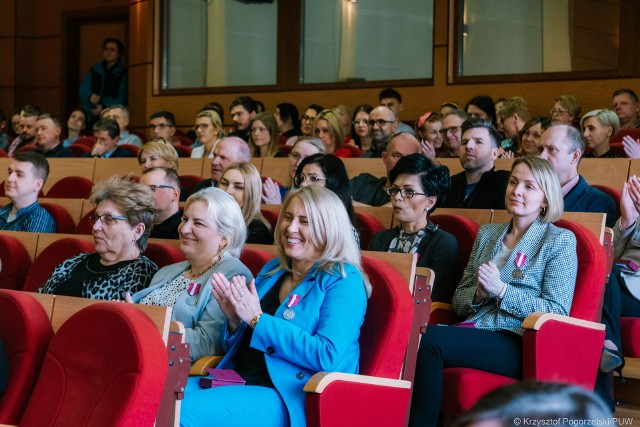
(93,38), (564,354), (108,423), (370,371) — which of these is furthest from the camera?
(93,38)

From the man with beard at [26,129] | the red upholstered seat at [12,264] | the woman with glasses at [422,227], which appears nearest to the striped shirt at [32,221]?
the red upholstered seat at [12,264]

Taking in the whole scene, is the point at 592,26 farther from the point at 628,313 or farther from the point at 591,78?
the point at 628,313

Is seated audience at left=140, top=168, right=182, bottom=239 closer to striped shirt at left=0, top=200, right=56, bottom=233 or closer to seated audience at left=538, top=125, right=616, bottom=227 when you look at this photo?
striped shirt at left=0, top=200, right=56, bottom=233

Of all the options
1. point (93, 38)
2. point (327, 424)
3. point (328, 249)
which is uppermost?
point (93, 38)

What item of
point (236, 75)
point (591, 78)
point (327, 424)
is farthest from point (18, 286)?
point (236, 75)

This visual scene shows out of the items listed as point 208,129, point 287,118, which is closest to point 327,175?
point 208,129

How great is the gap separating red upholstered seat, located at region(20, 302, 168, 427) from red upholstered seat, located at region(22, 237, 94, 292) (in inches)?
45.9

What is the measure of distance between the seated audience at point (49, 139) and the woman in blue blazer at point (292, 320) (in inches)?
155

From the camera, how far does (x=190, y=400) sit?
1966 mm

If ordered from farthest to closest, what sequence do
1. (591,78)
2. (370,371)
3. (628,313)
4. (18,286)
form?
(591,78) → (18,286) → (628,313) → (370,371)

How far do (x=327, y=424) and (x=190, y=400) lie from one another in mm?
304

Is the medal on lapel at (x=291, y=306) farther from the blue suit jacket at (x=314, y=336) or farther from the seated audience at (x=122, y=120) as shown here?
the seated audience at (x=122, y=120)

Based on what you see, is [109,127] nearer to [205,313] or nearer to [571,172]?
[571,172]

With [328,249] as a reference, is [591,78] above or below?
above
